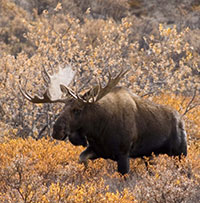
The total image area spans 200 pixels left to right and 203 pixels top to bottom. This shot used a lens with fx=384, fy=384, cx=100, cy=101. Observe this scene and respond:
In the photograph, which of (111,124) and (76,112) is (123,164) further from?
(76,112)

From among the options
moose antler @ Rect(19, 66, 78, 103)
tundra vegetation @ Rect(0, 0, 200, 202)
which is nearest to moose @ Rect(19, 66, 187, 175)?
Answer: moose antler @ Rect(19, 66, 78, 103)

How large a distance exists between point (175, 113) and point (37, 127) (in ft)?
13.8

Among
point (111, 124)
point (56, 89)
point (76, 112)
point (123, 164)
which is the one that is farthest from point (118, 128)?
point (56, 89)

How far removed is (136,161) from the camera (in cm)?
653

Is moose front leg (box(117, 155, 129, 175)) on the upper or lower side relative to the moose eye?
lower

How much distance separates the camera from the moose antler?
538 centimetres

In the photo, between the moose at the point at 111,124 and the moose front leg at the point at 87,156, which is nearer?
the moose at the point at 111,124

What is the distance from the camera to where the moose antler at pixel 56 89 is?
538 cm

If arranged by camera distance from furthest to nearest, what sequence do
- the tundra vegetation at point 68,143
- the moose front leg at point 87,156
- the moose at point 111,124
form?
1. the moose front leg at point 87,156
2. the moose at point 111,124
3. the tundra vegetation at point 68,143

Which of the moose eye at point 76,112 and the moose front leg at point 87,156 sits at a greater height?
the moose eye at point 76,112

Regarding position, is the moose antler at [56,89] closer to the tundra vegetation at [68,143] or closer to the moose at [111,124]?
the moose at [111,124]

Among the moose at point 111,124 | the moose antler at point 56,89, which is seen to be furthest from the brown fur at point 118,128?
the moose antler at point 56,89

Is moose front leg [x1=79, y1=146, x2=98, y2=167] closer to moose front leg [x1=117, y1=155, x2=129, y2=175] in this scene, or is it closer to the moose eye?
moose front leg [x1=117, y1=155, x2=129, y2=175]

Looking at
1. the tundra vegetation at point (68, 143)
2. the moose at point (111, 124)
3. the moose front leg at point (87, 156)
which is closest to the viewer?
the tundra vegetation at point (68, 143)
